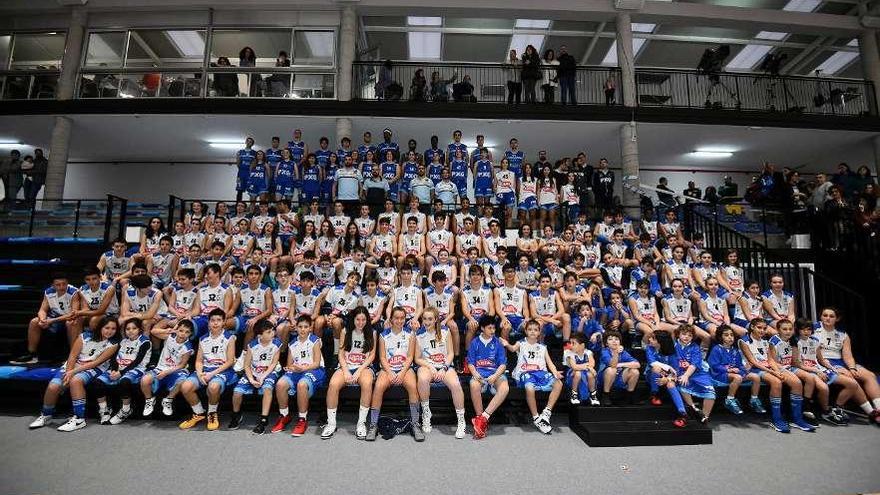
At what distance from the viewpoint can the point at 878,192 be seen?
9.82 meters

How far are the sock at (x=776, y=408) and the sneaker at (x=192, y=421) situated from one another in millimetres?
6975

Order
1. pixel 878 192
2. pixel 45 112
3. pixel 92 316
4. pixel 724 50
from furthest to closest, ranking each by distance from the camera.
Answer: pixel 724 50 < pixel 45 112 < pixel 878 192 < pixel 92 316

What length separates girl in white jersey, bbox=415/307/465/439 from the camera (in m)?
4.93

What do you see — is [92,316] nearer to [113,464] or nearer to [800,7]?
[113,464]

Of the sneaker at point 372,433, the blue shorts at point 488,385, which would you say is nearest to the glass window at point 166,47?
the sneaker at point 372,433

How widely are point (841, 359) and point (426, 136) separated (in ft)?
34.5

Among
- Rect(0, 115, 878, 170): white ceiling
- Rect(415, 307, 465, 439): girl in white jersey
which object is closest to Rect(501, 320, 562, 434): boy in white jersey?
Rect(415, 307, 465, 439): girl in white jersey

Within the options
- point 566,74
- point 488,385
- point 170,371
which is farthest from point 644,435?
point 566,74

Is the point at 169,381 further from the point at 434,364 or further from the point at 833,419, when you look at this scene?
the point at 833,419

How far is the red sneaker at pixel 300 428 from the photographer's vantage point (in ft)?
15.4

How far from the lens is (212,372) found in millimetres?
5125

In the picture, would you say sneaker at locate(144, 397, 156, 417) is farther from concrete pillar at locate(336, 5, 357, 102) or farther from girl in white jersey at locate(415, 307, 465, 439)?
concrete pillar at locate(336, 5, 357, 102)

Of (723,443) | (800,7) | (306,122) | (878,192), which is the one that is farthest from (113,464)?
(800,7)

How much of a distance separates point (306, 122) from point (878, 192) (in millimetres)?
14346
